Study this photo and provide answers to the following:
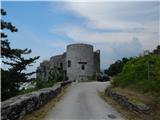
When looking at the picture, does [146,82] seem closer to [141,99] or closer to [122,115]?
[141,99]

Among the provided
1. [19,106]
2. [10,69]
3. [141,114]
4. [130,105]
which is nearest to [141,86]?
[130,105]

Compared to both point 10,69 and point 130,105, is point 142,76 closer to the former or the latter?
point 130,105

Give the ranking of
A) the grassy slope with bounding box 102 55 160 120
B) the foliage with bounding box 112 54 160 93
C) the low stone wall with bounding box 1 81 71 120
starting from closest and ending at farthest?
the low stone wall with bounding box 1 81 71 120 → the grassy slope with bounding box 102 55 160 120 → the foliage with bounding box 112 54 160 93

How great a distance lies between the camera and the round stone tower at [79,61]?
59.8 metres

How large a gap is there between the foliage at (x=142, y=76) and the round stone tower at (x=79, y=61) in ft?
109

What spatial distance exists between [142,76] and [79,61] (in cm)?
3866

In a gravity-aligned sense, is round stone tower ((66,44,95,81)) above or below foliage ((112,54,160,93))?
above

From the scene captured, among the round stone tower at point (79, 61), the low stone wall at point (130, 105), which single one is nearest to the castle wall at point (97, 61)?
the round stone tower at point (79, 61)

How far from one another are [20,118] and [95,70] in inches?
1978

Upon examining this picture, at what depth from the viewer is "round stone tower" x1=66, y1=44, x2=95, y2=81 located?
59797mm

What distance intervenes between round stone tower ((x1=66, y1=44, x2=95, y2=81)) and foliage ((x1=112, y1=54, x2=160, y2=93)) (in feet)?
109

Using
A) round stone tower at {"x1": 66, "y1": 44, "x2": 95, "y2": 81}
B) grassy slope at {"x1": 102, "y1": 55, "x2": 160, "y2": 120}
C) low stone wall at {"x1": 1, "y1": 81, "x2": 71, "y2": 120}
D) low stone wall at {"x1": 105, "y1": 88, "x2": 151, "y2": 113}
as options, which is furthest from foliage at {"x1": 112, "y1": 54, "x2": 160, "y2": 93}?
round stone tower at {"x1": 66, "y1": 44, "x2": 95, "y2": 81}

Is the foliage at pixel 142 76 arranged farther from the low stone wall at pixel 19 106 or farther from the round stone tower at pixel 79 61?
the round stone tower at pixel 79 61

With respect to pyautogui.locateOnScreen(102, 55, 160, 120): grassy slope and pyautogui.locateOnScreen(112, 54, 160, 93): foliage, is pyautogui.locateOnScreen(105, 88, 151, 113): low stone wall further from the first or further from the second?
pyautogui.locateOnScreen(112, 54, 160, 93): foliage
